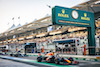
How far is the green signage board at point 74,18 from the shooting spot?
15.1 metres

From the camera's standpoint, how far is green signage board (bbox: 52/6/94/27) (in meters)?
15.1

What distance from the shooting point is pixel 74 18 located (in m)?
16.6

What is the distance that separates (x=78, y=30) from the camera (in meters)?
30.4

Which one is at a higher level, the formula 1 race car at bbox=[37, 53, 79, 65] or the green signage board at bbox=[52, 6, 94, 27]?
the green signage board at bbox=[52, 6, 94, 27]

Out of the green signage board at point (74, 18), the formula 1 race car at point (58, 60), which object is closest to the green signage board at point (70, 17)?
the green signage board at point (74, 18)

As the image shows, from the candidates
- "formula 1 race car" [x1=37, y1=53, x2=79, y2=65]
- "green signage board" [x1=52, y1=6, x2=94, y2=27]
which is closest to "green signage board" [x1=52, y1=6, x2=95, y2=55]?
"green signage board" [x1=52, y1=6, x2=94, y2=27]

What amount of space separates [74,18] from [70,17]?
64 cm

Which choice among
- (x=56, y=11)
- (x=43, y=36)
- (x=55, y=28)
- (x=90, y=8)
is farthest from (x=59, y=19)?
(x=43, y=36)

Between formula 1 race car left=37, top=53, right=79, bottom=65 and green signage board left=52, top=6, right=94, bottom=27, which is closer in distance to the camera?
formula 1 race car left=37, top=53, right=79, bottom=65

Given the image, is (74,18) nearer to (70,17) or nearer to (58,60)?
(70,17)

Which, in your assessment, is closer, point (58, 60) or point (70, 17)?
point (58, 60)

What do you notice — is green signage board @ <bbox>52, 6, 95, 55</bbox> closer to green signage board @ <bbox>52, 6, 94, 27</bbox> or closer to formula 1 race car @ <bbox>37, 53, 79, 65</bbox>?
green signage board @ <bbox>52, 6, 94, 27</bbox>

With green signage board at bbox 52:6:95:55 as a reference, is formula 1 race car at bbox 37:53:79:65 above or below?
below

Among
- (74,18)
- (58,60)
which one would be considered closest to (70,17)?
(74,18)
